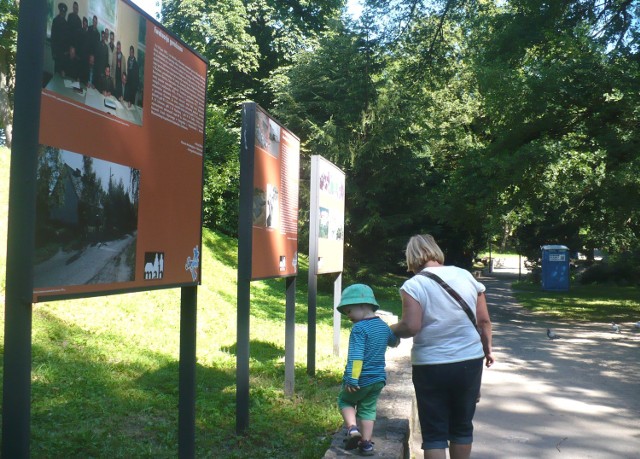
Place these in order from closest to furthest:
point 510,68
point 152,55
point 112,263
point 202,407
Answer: point 112,263
point 152,55
point 202,407
point 510,68

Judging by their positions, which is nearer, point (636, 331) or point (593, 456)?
point (593, 456)

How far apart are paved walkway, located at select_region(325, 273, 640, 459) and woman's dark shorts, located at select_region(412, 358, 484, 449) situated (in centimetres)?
52

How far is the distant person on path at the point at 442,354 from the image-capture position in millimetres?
4391

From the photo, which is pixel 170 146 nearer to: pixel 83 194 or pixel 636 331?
pixel 83 194

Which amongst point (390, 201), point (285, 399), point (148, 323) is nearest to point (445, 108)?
point (390, 201)

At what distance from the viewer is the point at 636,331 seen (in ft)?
52.2

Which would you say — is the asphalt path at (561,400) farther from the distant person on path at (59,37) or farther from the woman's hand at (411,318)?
the distant person on path at (59,37)

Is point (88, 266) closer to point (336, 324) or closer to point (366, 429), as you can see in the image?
point (366, 429)

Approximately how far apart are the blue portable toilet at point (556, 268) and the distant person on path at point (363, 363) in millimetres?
28836

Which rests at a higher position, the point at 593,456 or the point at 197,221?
the point at 197,221

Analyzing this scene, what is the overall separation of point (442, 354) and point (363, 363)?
77 cm

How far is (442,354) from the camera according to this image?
4.39 meters

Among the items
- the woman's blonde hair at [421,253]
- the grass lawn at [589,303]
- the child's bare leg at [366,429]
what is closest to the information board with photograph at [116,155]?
the woman's blonde hair at [421,253]

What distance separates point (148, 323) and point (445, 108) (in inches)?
948
